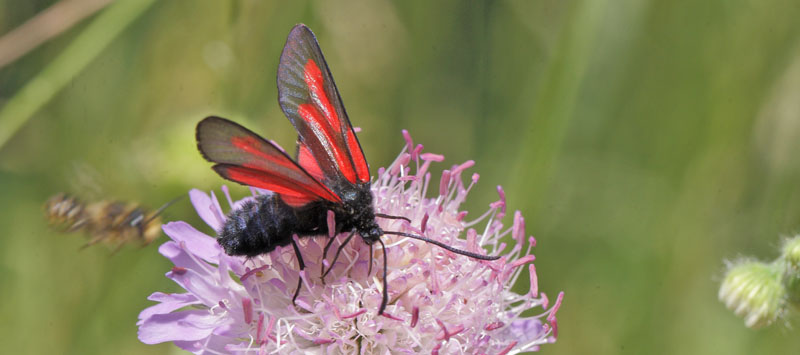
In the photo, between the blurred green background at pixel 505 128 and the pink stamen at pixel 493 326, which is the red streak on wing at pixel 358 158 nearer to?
the pink stamen at pixel 493 326

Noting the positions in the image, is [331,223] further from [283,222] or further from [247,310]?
[247,310]

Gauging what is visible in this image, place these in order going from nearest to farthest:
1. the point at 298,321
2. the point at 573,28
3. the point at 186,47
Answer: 1. the point at 298,321
2. the point at 573,28
3. the point at 186,47

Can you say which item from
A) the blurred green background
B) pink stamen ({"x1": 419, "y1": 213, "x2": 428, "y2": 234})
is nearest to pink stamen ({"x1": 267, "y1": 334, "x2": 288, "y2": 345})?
pink stamen ({"x1": 419, "y1": 213, "x2": 428, "y2": 234})

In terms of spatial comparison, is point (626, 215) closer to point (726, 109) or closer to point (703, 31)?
point (726, 109)

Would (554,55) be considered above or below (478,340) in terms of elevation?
above

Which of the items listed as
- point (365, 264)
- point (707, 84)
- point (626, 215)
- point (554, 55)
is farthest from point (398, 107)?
point (365, 264)

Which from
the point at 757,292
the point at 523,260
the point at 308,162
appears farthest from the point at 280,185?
the point at 757,292

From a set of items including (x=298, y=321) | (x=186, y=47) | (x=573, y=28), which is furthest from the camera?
(x=186, y=47)
